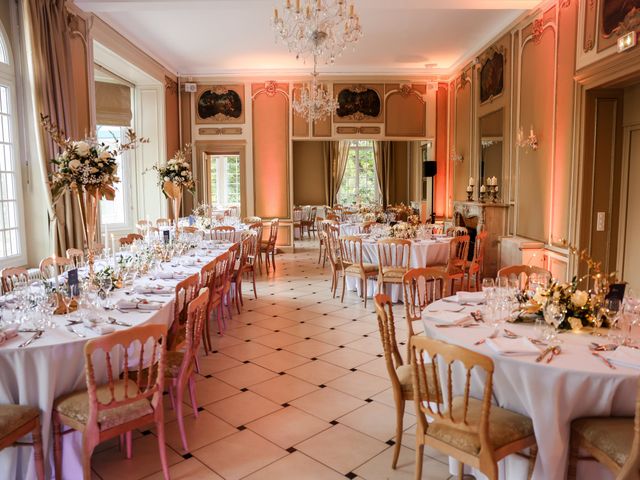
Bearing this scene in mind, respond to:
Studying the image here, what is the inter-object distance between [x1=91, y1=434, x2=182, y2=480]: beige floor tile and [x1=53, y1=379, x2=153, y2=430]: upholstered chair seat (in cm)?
52

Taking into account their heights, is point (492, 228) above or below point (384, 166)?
below

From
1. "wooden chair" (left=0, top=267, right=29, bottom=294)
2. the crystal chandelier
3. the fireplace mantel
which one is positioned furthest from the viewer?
the fireplace mantel

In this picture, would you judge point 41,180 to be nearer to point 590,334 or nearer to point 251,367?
point 251,367

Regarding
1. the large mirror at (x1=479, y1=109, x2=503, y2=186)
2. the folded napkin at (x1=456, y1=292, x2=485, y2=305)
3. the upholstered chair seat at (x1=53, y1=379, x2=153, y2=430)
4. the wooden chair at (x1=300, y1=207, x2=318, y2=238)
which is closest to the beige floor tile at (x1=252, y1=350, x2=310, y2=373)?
the folded napkin at (x1=456, y1=292, x2=485, y2=305)

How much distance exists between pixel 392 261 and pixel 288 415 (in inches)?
147

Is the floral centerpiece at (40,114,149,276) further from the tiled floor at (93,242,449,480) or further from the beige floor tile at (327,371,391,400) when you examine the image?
the beige floor tile at (327,371,391,400)

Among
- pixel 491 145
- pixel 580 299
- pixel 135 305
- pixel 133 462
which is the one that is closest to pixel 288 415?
pixel 133 462

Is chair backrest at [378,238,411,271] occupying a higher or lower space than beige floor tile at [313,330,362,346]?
higher

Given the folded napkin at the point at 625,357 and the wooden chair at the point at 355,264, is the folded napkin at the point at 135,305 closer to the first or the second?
the folded napkin at the point at 625,357

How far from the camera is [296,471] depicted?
10.2 ft

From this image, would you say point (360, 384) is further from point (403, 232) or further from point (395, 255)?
point (403, 232)

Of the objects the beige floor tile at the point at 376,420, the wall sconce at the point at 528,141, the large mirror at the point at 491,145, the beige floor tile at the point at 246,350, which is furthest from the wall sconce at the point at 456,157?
the beige floor tile at the point at 376,420

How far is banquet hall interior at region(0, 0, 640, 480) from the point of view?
2701mm

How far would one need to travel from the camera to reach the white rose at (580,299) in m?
3.05
